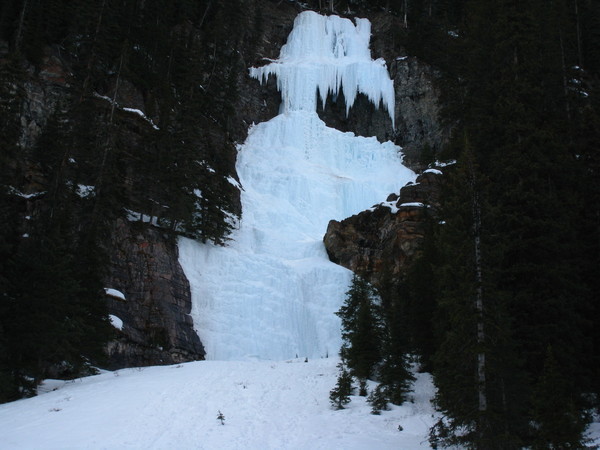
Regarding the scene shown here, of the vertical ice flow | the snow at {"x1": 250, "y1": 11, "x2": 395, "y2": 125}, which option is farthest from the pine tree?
the snow at {"x1": 250, "y1": 11, "x2": 395, "y2": 125}

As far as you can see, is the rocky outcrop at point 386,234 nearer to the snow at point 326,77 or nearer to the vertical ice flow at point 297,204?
the vertical ice flow at point 297,204

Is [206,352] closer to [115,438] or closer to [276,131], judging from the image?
[115,438]

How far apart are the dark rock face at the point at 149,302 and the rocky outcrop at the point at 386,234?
11.0 m

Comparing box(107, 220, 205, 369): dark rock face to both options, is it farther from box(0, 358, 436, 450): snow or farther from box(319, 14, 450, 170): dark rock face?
box(319, 14, 450, 170): dark rock face

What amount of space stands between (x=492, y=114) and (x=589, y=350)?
26.0 ft

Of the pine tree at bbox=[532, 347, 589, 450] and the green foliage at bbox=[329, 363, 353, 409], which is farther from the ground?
the pine tree at bbox=[532, 347, 589, 450]

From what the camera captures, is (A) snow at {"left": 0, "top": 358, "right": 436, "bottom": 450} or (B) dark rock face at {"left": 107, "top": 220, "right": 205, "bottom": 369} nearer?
(A) snow at {"left": 0, "top": 358, "right": 436, "bottom": 450}

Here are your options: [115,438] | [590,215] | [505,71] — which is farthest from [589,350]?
[115,438]

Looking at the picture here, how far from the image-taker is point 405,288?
68.0 ft

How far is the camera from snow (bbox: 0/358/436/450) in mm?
10664

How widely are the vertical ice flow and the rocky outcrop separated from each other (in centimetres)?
133

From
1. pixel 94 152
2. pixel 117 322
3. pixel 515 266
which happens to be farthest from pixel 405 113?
pixel 515 266

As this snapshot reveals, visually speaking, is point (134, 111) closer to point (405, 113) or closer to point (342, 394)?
point (342, 394)

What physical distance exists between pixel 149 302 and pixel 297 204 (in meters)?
18.7
